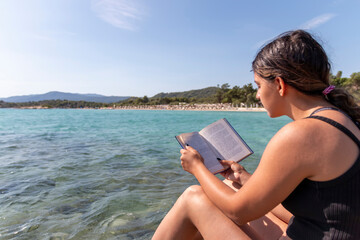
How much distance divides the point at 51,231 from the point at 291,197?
2.35 m

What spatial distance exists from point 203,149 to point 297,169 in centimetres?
80

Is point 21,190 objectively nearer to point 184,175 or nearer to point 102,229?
point 102,229

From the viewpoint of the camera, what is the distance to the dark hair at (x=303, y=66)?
1.04m

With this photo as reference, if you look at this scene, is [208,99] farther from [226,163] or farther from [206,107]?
[226,163]

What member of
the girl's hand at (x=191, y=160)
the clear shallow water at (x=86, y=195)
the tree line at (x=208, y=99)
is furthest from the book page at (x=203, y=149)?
the tree line at (x=208, y=99)

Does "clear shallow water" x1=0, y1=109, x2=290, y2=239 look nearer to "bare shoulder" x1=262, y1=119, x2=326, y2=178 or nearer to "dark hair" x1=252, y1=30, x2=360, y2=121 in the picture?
"bare shoulder" x1=262, y1=119, x2=326, y2=178

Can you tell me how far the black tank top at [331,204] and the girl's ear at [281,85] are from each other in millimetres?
227

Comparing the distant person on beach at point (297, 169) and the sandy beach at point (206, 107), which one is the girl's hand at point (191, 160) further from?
the sandy beach at point (206, 107)

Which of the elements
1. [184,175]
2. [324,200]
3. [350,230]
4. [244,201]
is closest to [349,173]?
[324,200]

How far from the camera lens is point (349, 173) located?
0.85 meters

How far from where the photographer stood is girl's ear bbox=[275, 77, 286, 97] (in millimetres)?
1088

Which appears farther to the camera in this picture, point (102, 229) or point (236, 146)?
point (102, 229)

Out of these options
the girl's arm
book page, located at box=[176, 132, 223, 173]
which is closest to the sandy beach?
book page, located at box=[176, 132, 223, 173]

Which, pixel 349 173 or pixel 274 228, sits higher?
pixel 349 173
